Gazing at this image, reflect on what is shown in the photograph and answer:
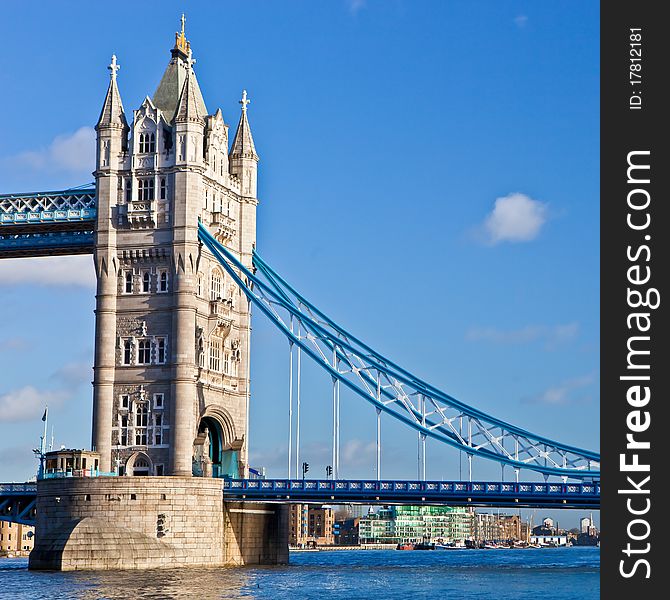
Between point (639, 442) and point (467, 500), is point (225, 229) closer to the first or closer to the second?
point (467, 500)

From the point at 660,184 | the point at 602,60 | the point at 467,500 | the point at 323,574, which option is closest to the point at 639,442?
the point at 660,184

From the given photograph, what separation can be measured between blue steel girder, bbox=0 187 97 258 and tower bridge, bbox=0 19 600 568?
11 centimetres

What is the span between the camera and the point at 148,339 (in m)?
84.0

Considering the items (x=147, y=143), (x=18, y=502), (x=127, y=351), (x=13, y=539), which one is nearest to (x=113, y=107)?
(x=147, y=143)

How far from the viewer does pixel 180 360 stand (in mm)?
82438

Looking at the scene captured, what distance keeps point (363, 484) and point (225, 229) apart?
19.6 m

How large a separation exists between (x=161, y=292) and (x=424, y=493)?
20.9 m

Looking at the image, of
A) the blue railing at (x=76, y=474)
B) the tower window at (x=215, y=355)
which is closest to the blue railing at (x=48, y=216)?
the tower window at (x=215, y=355)

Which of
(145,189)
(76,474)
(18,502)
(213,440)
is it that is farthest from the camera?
(213,440)

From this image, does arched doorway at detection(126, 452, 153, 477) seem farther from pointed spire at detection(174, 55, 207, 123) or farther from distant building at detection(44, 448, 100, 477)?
pointed spire at detection(174, 55, 207, 123)

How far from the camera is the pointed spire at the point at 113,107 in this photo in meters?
86.3

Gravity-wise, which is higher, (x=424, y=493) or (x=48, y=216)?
(x=48, y=216)

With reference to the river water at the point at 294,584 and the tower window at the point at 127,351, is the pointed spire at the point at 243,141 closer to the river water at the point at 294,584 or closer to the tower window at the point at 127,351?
the tower window at the point at 127,351

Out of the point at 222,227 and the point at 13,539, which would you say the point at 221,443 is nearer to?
the point at 222,227
